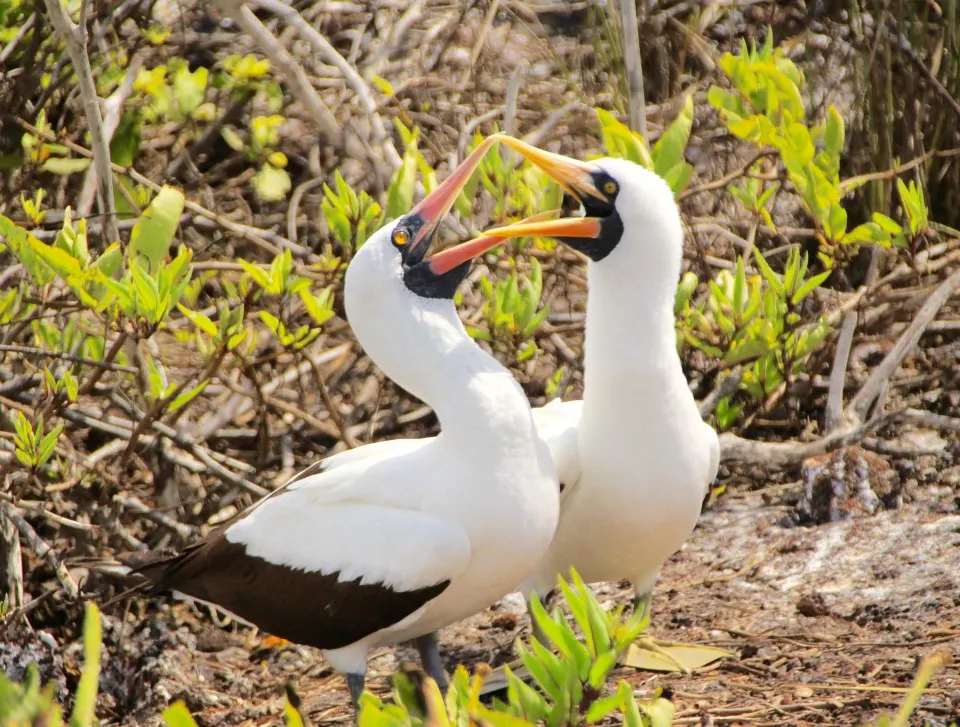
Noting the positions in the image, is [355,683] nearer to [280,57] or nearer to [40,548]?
[40,548]

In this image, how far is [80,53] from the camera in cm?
355

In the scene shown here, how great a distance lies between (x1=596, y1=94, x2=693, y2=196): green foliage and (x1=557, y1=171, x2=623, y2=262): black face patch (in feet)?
2.09

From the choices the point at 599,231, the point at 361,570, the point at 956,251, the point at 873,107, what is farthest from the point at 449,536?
the point at 873,107

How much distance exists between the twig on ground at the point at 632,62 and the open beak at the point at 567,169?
1.04 meters

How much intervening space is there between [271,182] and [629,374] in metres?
2.69

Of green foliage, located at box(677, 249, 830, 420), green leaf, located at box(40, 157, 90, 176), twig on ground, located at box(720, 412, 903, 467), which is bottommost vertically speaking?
twig on ground, located at box(720, 412, 903, 467)

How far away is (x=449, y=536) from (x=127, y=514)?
6.36ft

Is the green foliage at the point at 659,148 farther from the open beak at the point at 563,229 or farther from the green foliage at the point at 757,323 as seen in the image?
the open beak at the point at 563,229

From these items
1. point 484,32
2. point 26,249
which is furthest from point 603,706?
point 484,32

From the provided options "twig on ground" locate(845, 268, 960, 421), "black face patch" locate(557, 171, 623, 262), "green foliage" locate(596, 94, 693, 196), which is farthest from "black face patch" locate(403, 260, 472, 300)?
"twig on ground" locate(845, 268, 960, 421)

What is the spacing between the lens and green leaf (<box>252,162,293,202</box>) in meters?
5.27

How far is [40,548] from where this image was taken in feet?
12.6

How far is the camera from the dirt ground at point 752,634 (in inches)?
121

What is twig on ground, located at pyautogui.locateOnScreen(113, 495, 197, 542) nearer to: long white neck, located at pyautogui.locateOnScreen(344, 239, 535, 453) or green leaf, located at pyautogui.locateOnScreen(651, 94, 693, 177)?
long white neck, located at pyautogui.locateOnScreen(344, 239, 535, 453)
